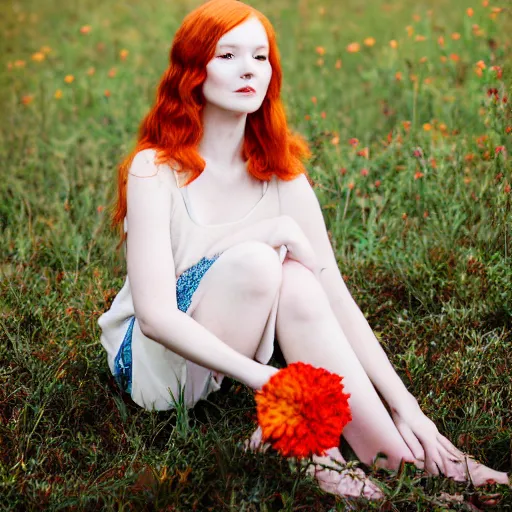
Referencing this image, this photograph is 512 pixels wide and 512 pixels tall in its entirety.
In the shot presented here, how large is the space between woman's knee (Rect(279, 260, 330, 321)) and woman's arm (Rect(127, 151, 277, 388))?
17 centimetres

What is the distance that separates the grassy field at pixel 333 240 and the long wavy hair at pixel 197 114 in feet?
1.78

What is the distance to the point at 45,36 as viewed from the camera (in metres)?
5.08

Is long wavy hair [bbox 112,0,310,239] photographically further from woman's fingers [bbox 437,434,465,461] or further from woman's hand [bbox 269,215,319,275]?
woman's fingers [bbox 437,434,465,461]

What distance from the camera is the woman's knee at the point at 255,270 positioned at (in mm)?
1842

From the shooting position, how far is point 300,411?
61.4 inches

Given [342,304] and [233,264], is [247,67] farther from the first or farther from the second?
[342,304]

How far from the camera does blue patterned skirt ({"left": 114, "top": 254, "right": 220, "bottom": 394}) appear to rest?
2008mm

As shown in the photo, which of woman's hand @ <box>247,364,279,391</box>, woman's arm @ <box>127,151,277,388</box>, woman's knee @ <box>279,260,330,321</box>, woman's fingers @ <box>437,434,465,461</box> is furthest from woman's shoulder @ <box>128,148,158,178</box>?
woman's fingers @ <box>437,434,465,461</box>

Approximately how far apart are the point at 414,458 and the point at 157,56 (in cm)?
319

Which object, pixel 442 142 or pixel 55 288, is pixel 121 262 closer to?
pixel 55 288

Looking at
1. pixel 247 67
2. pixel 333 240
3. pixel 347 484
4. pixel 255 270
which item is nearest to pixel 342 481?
pixel 347 484

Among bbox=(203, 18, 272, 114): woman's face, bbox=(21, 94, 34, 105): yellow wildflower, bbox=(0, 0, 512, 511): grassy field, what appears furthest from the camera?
bbox=(21, 94, 34, 105): yellow wildflower

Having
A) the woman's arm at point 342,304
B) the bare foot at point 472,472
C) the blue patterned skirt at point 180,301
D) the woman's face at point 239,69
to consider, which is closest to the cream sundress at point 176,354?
the blue patterned skirt at point 180,301

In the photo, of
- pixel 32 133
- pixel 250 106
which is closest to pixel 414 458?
pixel 250 106
